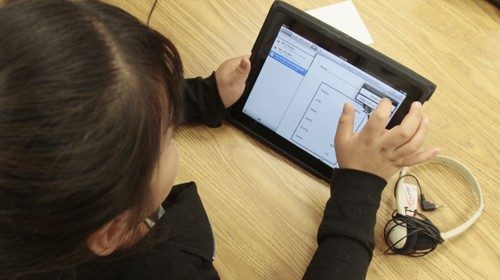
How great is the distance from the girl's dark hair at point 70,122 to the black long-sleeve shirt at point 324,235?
0.19m

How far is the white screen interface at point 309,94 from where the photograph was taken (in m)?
0.66

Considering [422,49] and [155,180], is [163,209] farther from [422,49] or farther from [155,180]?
[422,49]

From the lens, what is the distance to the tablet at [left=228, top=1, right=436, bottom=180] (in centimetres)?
64

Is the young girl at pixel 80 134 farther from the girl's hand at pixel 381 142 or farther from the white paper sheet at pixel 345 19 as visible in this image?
the white paper sheet at pixel 345 19

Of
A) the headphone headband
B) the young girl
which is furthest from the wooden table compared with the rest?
the young girl

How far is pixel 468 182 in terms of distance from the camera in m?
0.77

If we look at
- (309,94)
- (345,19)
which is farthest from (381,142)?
(345,19)

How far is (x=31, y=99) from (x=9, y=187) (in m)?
0.08

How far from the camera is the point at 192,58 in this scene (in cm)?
85

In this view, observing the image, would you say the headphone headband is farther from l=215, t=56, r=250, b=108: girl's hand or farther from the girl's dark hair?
the girl's dark hair

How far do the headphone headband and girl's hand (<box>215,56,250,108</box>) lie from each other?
0.29 meters

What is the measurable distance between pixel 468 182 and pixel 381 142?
8.8 inches

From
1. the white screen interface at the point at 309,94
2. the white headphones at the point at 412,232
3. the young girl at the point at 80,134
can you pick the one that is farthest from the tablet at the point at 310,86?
the young girl at the point at 80,134

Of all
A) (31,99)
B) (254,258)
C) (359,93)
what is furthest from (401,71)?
(31,99)
